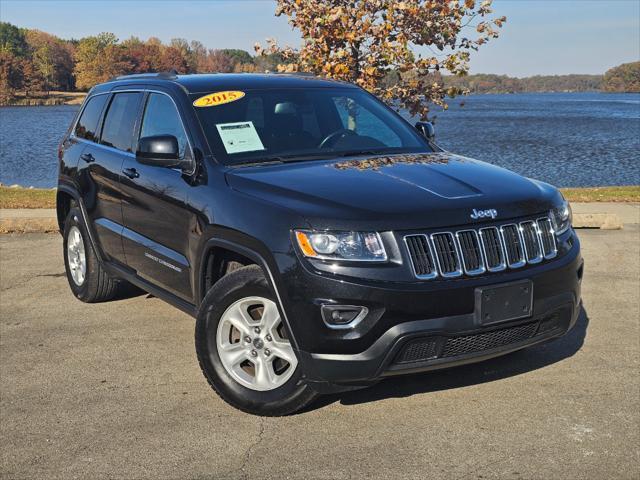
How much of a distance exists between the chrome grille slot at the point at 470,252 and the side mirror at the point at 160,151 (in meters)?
1.86

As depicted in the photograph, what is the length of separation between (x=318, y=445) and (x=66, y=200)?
4.06 metres

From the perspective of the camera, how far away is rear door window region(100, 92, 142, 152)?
595 cm

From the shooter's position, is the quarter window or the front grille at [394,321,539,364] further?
the quarter window

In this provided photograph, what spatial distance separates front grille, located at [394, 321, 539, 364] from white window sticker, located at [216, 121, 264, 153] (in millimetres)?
1734

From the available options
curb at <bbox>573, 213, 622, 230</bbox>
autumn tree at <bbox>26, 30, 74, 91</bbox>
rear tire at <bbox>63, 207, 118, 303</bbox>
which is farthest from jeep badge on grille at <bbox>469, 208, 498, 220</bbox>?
autumn tree at <bbox>26, 30, 74, 91</bbox>

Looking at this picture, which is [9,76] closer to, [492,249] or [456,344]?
[492,249]

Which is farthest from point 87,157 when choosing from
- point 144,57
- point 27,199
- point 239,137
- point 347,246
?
point 144,57

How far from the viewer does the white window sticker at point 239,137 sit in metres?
4.98

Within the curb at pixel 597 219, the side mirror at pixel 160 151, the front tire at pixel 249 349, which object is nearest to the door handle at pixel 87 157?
the side mirror at pixel 160 151

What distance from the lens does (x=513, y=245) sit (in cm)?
425

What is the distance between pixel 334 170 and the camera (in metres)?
4.67

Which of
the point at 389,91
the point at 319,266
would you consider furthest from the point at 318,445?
the point at 389,91

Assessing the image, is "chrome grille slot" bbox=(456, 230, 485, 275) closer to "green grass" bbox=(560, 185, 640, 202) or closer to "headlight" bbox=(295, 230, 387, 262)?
"headlight" bbox=(295, 230, 387, 262)

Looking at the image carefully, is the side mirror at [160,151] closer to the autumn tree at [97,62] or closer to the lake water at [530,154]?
the lake water at [530,154]
